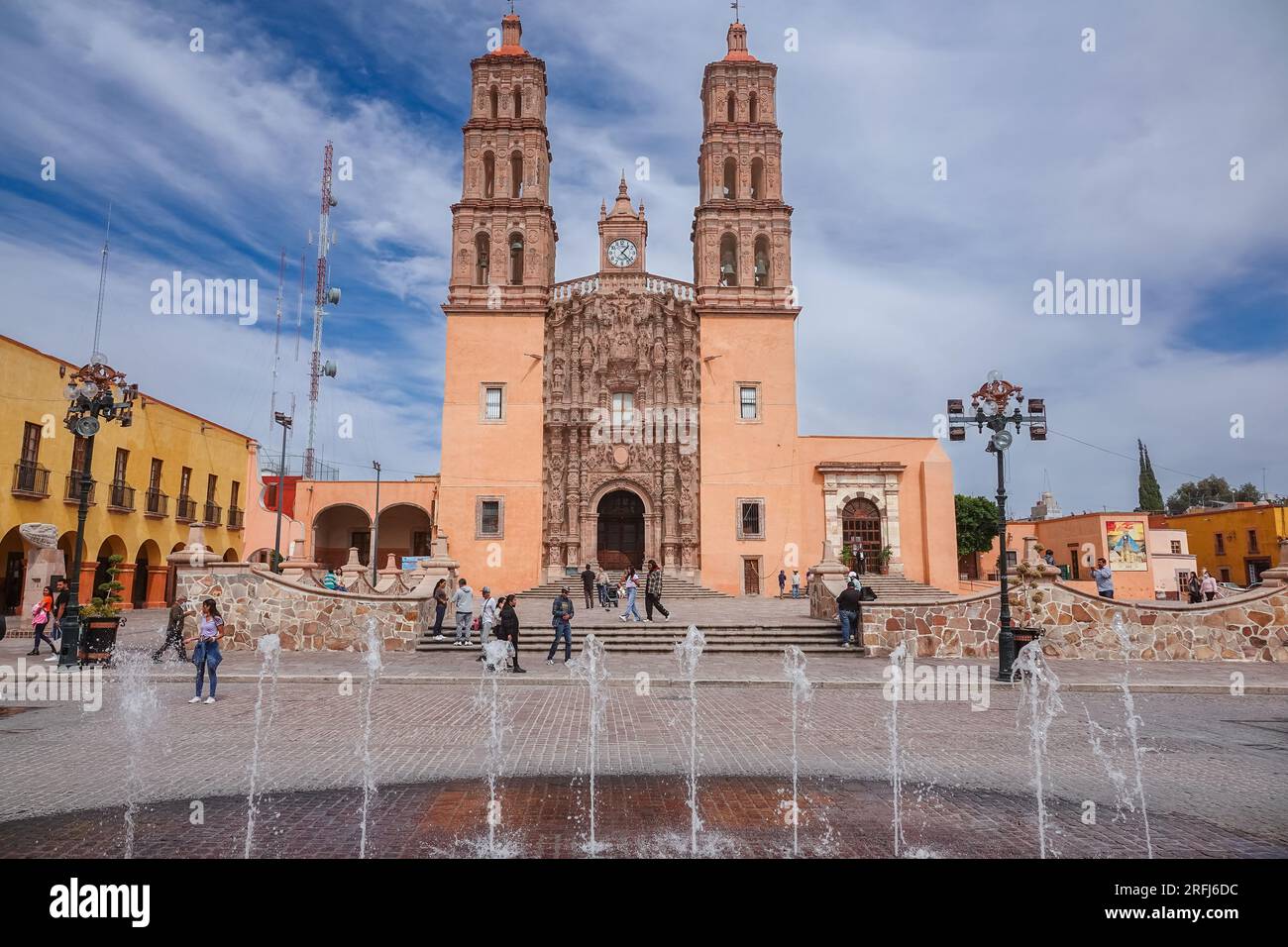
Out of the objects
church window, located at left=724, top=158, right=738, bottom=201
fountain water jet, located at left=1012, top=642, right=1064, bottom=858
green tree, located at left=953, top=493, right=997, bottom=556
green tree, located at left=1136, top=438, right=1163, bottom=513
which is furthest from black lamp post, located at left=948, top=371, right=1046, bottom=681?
green tree, located at left=1136, top=438, right=1163, bottom=513

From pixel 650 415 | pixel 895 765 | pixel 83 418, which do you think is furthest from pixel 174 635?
pixel 650 415

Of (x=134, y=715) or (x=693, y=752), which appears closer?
(x=693, y=752)

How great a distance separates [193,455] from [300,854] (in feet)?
105

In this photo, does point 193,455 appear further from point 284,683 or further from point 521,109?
point 284,683

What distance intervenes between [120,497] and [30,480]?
4.43 m

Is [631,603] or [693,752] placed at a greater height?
[631,603]

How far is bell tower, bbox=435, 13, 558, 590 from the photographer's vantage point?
1160 inches

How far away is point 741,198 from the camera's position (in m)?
31.9

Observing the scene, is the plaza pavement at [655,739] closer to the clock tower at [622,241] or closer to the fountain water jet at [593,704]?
the fountain water jet at [593,704]

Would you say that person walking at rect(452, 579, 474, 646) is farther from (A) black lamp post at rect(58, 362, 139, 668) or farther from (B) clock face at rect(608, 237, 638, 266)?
(B) clock face at rect(608, 237, 638, 266)

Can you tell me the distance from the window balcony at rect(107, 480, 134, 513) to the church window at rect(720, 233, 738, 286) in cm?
2432

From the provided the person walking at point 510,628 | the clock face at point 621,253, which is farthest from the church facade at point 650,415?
the person walking at point 510,628

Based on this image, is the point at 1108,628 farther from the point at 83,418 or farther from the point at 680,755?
the point at 83,418

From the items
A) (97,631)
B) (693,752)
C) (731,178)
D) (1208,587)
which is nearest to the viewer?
(693,752)
